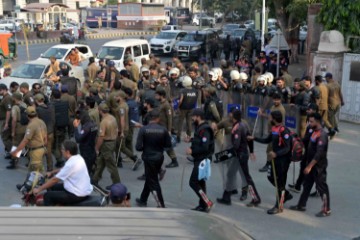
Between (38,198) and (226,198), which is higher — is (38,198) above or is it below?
above

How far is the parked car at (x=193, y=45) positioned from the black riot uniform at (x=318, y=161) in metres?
23.2

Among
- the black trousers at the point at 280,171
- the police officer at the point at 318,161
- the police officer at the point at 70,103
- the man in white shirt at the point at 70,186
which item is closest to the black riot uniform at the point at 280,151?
the black trousers at the point at 280,171

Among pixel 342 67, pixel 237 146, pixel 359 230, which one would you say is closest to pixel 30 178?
pixel 237 146

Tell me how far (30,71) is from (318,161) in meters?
12.8

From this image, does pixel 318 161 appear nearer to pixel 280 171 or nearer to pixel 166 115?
pixel 280 171

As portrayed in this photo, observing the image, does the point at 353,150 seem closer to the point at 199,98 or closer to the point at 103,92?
the point at 199,98

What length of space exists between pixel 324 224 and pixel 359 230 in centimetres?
54

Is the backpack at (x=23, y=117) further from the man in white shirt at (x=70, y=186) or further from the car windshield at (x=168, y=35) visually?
the car windshield at (x=168, y=35)

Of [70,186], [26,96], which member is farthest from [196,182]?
[26,96]

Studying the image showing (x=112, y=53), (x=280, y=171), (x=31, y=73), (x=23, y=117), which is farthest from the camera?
(x=112, y=53)

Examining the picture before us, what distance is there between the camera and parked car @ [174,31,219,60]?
3145cm

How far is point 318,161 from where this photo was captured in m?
8.25

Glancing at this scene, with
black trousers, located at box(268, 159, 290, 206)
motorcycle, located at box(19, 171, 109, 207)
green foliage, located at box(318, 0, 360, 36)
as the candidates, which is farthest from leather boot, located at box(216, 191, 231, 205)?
green foliage, located at box(318, 0, 360, 36)

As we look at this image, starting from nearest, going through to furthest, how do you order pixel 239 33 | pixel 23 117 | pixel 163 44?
pixel 23 117
pixel 163 44
pixel 239 33
